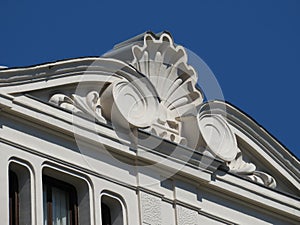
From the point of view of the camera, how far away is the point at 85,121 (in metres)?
40.2

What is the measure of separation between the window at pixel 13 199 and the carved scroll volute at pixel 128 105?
2.34 m

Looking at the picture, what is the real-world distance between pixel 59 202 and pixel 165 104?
3.23m

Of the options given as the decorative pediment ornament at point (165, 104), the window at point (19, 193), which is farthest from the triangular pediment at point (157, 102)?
the window at point (19, 193)

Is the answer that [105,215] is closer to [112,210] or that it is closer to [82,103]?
[112,210]

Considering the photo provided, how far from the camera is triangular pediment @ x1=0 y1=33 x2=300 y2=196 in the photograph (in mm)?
40062

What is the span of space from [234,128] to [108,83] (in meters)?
3.10

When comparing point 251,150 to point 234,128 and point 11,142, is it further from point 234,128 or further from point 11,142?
point 11,142

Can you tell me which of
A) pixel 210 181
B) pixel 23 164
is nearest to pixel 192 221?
pixel 210 181


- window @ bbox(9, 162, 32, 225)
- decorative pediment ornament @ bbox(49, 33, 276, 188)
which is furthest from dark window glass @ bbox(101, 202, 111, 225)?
window @ bbox(9, 162, 32, 225)

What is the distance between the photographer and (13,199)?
1533 inches

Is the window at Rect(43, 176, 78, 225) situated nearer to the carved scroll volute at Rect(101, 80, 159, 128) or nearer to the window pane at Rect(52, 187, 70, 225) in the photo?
the window pane at Rect(52, 187, 70, 225)

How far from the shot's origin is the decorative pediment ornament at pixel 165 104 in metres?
40.8

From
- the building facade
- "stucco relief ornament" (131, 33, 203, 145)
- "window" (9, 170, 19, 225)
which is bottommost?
"window" (9, 170, 19, 225)

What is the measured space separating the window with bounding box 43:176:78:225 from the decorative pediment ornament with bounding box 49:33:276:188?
138 cm
